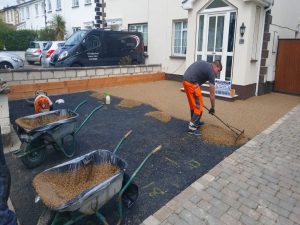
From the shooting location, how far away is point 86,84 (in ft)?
33.8

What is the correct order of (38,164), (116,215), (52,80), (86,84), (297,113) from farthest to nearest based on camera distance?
(86,84), (52,80), (297,113), (38,164), (116,215)

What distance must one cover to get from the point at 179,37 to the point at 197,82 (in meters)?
7.91

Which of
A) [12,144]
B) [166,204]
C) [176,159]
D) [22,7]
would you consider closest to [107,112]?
[12,144]

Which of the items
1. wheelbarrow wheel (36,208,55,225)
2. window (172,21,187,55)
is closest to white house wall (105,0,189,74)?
window (172,21,187,55)

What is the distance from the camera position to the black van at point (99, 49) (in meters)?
11.2

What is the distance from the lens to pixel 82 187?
9.78ft

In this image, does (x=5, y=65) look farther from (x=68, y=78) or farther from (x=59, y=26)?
(x=59, y=26)

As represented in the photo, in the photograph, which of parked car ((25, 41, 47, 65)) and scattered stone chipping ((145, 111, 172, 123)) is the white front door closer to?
scattered stone chipping ((145, 111, 172, 123))

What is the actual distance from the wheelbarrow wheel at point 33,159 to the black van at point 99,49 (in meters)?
7.43

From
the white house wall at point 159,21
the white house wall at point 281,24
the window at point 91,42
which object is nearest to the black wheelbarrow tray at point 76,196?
the window at point 91,42

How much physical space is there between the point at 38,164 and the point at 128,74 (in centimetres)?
801

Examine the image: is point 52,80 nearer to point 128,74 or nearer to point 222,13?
point 128,74

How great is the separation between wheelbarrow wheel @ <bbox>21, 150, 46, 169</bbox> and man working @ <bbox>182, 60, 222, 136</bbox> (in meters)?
3.17

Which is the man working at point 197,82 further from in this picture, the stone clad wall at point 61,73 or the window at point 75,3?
the window at point 75,3
